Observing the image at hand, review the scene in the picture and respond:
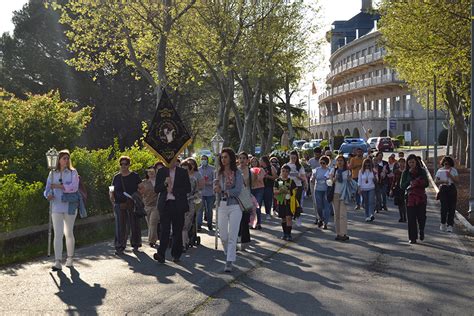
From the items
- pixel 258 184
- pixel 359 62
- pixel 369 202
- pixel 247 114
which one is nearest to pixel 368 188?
pixel 369 202

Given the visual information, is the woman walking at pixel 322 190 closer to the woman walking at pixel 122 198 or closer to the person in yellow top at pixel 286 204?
the person in yellow top at pixel 286 204

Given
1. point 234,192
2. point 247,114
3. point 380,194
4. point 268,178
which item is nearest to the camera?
point 234,192

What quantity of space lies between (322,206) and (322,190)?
37 cm

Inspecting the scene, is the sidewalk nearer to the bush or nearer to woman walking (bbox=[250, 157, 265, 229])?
woman walking (bbox=[250, 157, 265, 229])

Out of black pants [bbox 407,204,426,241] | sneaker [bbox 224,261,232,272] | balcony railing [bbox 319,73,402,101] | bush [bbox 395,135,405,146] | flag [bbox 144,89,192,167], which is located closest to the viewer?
sneaker [bbox 224,261,232,272]

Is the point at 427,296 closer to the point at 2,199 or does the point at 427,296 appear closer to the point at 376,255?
the point at 376,255

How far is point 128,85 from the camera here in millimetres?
42875

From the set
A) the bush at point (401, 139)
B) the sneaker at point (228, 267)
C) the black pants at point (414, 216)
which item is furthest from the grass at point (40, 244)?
the bush at point (401, 139)

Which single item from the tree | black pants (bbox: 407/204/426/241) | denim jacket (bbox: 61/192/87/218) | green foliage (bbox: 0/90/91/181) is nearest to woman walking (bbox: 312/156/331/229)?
black pants (bbox: 407/204/426/241)

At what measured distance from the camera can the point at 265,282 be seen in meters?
9.12

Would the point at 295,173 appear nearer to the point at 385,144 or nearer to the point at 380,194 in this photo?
the point at 380,194

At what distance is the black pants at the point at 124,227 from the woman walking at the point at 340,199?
3.94 meters

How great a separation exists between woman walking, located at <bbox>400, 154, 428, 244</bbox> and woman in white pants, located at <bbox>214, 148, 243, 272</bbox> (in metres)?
4.33

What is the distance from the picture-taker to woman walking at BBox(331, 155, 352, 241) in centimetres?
1359
